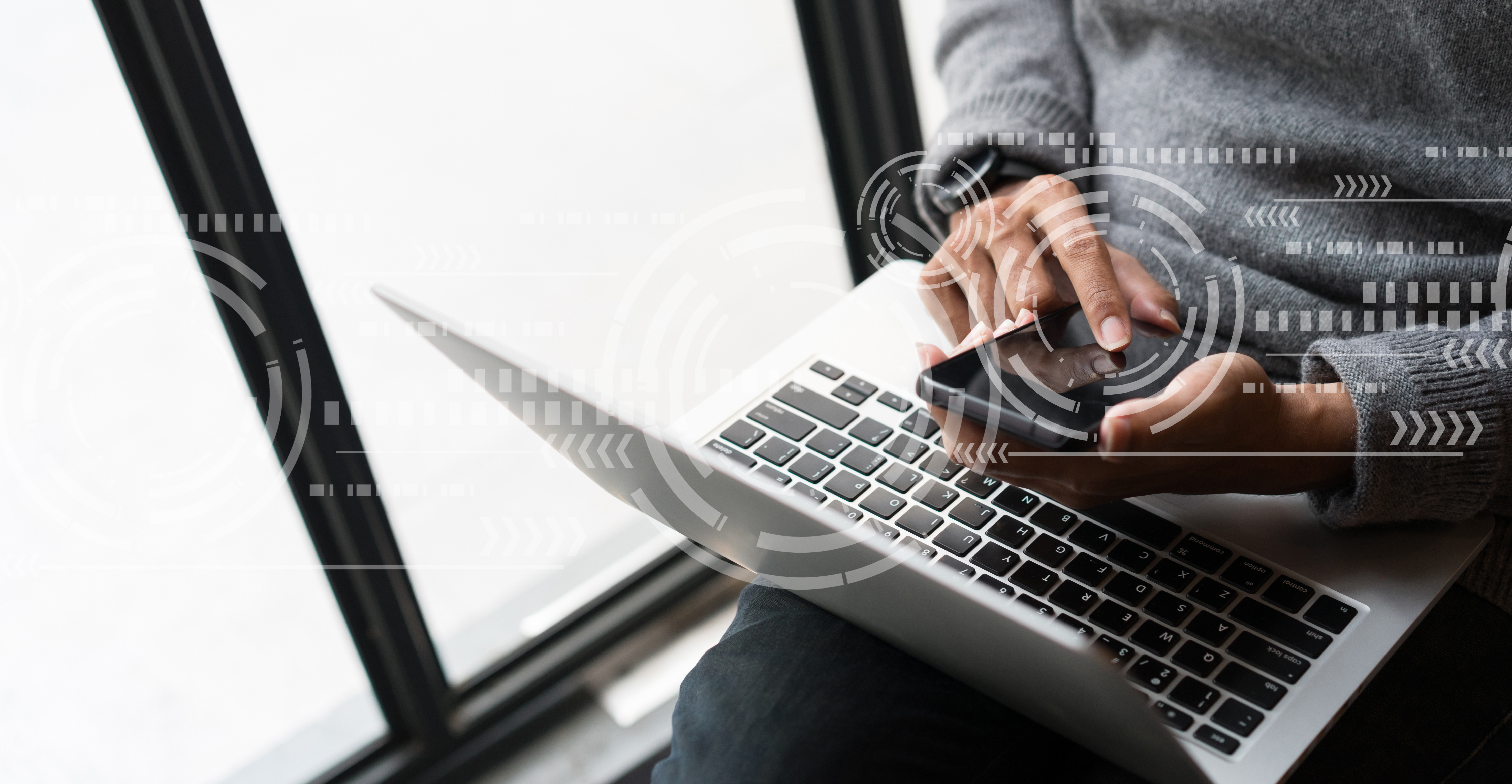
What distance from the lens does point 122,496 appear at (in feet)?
3.08

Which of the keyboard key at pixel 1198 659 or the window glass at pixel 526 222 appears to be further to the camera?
the window glass at pixel 526 222

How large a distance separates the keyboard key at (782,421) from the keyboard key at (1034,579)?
0.17 meters

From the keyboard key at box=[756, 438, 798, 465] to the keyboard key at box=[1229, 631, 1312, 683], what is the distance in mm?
285

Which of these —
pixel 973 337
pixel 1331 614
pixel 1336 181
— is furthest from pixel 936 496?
pixel 1336 181

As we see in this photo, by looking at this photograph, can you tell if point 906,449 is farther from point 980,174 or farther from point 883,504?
point 980,174

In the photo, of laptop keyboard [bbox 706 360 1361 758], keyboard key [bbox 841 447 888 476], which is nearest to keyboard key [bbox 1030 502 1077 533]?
laptop keyboard [bbox 706 360 1361 758]

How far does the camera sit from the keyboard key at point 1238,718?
0.51 m

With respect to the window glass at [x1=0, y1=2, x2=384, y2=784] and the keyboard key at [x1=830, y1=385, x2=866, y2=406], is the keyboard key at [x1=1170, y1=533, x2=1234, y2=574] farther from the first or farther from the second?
the window glass at [x1=0, y1=2, x2=384, y2=784]

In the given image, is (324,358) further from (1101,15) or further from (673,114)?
(1101,15)

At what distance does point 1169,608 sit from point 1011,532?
0.10 meters

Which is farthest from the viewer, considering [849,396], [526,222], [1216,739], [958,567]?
[526,222]

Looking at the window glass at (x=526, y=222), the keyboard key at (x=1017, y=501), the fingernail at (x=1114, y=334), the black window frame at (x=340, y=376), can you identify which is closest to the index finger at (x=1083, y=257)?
the fingernail at (x=1114, y=334)

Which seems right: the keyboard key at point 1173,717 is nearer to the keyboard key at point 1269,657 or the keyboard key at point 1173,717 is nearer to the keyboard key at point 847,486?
the keyboard key at point 1269,657

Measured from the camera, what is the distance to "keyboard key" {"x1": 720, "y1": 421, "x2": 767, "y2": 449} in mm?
694
